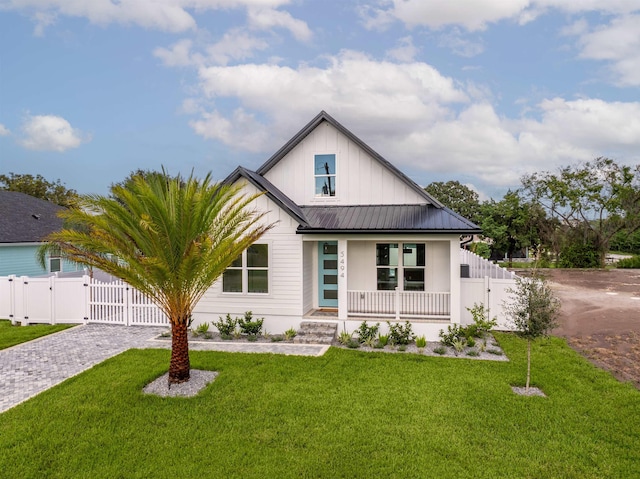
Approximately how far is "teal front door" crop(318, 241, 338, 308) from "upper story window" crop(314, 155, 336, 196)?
6.10 feet

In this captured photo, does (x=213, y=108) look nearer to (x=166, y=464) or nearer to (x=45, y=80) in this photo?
(x=45, y=80)

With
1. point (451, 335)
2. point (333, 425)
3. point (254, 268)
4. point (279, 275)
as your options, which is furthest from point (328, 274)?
point (333, 425)

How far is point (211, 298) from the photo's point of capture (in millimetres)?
11750

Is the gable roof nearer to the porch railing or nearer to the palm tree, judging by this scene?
the porch railing

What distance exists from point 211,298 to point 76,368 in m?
4.05

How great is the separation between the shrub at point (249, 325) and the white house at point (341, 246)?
312 millimetres

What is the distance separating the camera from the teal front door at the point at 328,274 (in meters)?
12.4

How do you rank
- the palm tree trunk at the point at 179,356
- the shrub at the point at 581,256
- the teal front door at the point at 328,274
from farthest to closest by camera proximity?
the shrub at the point at 581,256 < the teal front door at the point at 328,274 < the palm tree trunk at the point at 179,356

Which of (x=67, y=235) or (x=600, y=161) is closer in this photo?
(x=67, y=235)

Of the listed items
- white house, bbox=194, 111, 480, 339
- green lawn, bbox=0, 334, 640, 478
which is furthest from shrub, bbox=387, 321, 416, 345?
green lawn, bbox=0, 334, 640, 478

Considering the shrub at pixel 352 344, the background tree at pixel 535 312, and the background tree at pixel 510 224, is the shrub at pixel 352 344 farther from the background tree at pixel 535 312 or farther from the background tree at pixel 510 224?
the background tree at pixel 510 224

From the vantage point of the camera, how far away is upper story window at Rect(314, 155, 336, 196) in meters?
12.8

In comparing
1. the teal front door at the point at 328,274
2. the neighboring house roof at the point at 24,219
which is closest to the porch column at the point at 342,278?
the teal front door at the point at 328,274

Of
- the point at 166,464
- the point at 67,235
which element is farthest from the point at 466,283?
the point at 67,235
